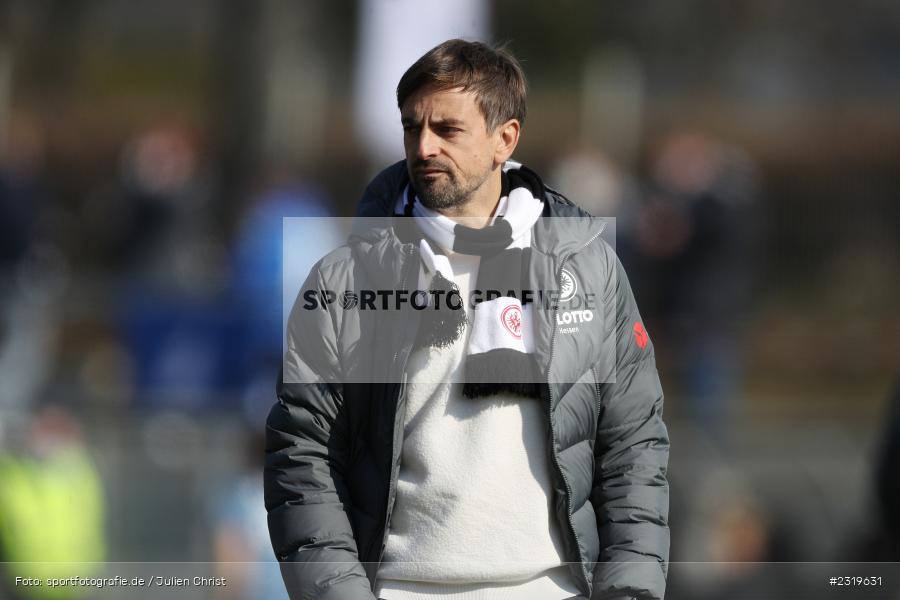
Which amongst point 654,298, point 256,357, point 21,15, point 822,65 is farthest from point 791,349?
point 21,15

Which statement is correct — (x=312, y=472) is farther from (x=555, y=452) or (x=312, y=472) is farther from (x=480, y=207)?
(x=480, y=207)

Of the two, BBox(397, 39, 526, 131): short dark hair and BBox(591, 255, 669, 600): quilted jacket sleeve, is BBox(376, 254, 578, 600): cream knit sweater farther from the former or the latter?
BBox(397, 39, 526, 131): short dark hair

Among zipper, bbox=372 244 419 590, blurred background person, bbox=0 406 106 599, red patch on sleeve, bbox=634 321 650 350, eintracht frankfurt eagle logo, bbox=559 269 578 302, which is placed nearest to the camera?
zipper, bbox=372 244 419 590

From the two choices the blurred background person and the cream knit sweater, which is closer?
the cream knit sweater

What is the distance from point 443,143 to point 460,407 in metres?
0.65

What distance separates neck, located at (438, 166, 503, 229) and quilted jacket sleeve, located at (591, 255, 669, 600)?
0.34 meters

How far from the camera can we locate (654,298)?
1090 cm

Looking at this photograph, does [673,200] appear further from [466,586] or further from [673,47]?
[673,47]

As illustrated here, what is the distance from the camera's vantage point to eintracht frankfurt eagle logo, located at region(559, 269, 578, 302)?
3.70m

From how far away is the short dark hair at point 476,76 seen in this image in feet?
12.0

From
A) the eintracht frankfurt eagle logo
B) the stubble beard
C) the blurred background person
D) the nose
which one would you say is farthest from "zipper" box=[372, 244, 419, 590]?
the blurred background person

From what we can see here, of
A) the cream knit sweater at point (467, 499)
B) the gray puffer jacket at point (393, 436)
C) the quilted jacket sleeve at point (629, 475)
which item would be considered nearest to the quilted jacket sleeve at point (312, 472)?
the gray puffer jacket at point (393, 436)

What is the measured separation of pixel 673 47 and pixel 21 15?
26.9 ft

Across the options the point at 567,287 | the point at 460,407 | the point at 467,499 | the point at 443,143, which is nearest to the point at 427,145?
the point at 443,143
